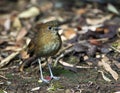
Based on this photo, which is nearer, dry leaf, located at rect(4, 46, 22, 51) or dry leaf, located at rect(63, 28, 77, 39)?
dry leaf, located at rect(4, 46, 22, 51)

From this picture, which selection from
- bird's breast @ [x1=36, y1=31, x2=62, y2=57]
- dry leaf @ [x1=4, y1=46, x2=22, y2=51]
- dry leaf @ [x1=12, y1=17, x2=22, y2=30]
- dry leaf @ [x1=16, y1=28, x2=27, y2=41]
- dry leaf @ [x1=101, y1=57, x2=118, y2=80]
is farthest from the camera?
dry leaf @ [x1=12, y1=17, x2=22, y2=30]

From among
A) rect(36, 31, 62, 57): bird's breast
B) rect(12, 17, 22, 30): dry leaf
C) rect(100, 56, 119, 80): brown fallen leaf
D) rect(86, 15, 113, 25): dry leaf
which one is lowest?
rect(12, 17, 22, 30): dry leaf

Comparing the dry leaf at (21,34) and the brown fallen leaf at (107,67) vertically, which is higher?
the brown fallen leaf at (107,67)

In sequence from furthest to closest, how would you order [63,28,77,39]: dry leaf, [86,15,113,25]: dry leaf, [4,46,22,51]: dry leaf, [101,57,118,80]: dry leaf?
[86,15,113,25]: dry leaf → [63,28,77,39]: dry leaf → [4,46,22,51]: dry leaf → [101,57,118,80]: dry leaf

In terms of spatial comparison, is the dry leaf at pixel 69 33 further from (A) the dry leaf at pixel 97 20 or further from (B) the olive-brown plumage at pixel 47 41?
(B) the olive-brown plumage at pixel 47 41

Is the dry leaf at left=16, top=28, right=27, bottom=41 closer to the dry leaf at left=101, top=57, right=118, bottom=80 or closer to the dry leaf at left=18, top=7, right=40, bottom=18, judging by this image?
the dry leaf at left=18, top=7, right=40, bottom=18

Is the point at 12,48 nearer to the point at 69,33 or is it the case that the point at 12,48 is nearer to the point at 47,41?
the point at 69,33

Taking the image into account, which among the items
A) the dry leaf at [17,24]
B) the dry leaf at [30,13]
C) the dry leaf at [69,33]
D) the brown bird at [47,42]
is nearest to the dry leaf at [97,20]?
the dry leaf at [69,33]

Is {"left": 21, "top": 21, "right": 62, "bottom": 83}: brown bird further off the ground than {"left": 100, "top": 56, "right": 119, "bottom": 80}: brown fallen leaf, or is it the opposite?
{"left": 21, "top": 21, "right": 62, "bottom": 83}: brown bird

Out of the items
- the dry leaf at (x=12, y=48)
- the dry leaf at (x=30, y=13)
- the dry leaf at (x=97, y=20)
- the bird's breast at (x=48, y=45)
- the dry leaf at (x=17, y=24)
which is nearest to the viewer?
the bird's breast at (x=48, y=45)

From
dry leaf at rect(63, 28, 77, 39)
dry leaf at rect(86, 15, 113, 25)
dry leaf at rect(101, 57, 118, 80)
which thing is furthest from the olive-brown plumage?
dry leaf at rect(86, 15, 113, 25)

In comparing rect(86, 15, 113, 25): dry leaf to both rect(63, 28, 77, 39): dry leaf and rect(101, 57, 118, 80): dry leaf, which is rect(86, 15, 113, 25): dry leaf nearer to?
rect(63, 28, 77, 39): dry leaf

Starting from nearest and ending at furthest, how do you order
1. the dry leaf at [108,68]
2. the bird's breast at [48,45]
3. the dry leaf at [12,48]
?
1. the bird's breast at [48,45]
2. the dry leaf at [108,68]
3. the dry leaf at [12,48]

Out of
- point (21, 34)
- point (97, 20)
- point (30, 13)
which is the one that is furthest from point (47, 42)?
point (30, 13)
